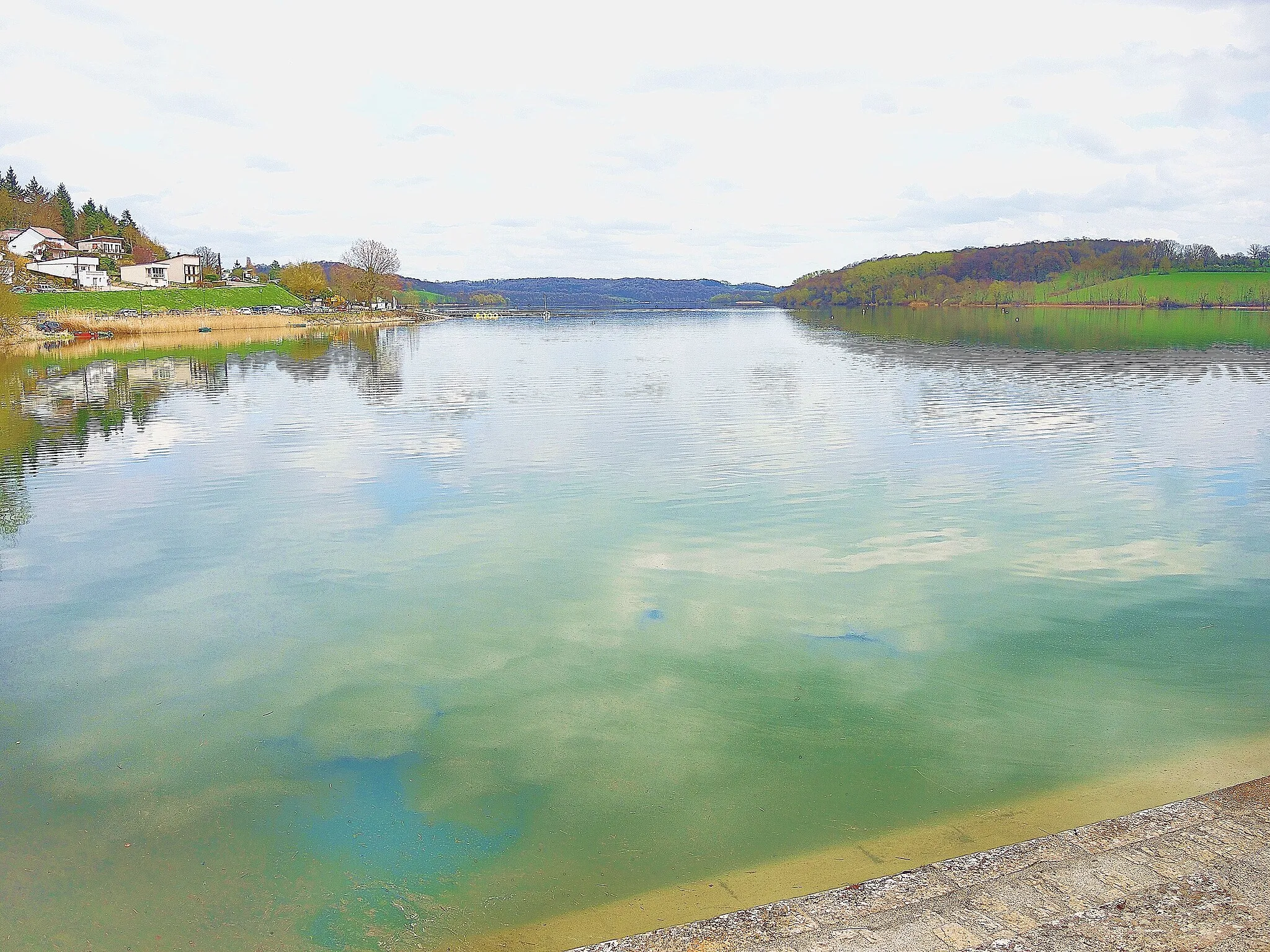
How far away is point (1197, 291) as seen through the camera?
182625 millimetres

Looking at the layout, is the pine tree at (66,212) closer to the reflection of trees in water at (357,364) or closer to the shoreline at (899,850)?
the reflection of trees in water at (357,364)

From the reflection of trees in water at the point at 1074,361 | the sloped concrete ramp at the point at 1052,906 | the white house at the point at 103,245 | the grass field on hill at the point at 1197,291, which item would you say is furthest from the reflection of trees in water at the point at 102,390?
the grass field on hill at the point at 1197,291

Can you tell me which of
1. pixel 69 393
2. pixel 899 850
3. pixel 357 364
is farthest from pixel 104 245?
pixel 899 850

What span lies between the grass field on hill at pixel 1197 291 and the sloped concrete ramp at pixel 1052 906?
19894 centimetres

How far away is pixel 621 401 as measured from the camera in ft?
120

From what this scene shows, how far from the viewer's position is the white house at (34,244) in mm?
133625

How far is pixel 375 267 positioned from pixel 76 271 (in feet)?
191

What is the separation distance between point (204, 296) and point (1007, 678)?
467ft

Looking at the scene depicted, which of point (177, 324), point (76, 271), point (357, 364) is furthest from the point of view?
point (76, 271)

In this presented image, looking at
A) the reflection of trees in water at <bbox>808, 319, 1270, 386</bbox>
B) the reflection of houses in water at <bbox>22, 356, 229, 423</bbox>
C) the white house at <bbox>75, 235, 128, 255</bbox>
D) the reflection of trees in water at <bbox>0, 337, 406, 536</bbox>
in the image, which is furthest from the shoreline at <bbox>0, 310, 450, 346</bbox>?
the reflection of trees in water at <bbox>808, 319, 1270, 386</bbox>

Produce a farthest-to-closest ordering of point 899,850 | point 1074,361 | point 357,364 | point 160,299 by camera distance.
Result: point 160,299, point 357,364, point 1074,361, point 899,850

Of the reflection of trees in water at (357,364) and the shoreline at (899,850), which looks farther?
the reflection of trees in water at (357,364)

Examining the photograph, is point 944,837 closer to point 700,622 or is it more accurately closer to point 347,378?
point 700,622

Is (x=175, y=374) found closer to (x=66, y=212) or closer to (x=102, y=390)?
(x=102, y=390)
